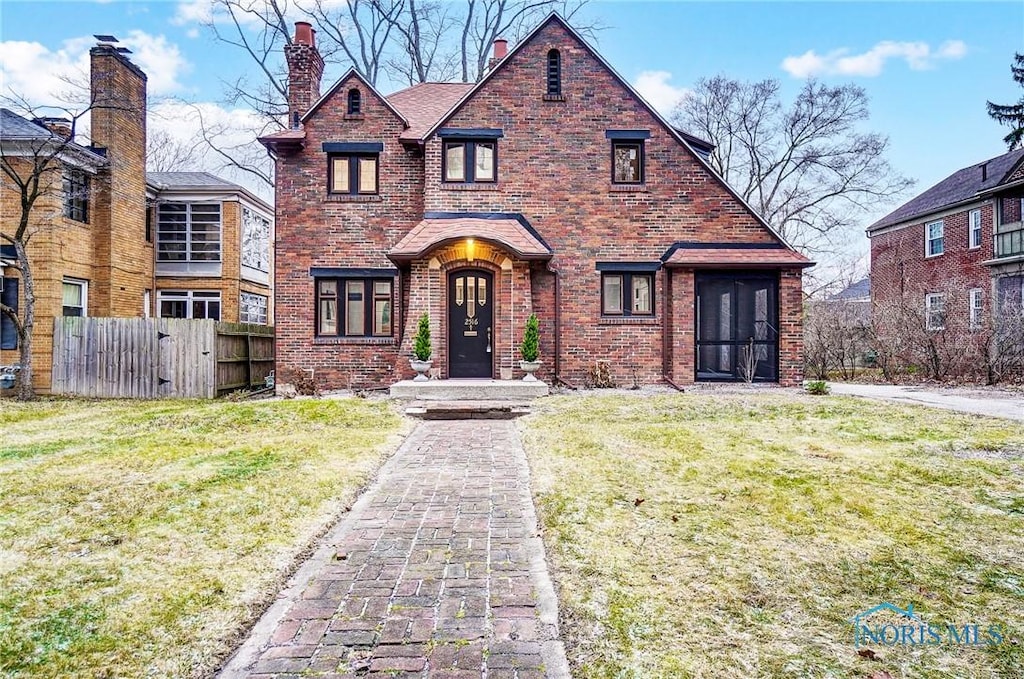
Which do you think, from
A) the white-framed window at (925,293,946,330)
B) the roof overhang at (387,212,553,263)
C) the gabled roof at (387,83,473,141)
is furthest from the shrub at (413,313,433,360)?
the white-framed window at (925,293,946,330)

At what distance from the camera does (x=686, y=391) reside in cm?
1296

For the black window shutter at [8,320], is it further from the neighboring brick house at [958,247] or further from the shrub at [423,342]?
the neighboring brick house at [958,247]

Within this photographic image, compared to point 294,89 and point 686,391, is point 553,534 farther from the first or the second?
point 294,89

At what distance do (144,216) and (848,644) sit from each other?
2129cm

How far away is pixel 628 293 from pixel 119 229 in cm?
1427

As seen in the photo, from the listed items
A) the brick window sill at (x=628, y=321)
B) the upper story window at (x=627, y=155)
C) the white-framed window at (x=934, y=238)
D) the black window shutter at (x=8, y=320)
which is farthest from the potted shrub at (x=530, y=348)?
the white-framed window at (x=934, y=238)

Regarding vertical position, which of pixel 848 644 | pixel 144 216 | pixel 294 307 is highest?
pixel 144 216

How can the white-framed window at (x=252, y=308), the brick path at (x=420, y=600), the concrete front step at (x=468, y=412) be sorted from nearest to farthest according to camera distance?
the brick path at (x=420, y=600) → the concrete front step at (x=468, y=412) → the white-framed window at (x=252, y=308)

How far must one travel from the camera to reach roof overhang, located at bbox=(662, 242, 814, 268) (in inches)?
535

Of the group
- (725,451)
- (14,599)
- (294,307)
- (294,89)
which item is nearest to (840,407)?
(725,451)

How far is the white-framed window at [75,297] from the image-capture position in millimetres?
15330

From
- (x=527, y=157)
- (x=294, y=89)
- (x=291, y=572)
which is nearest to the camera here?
(x=291, y=572)

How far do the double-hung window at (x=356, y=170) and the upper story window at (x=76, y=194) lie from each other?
6.70 meters

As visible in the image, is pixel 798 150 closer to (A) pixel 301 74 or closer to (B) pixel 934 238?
(B) pixel 934 238
